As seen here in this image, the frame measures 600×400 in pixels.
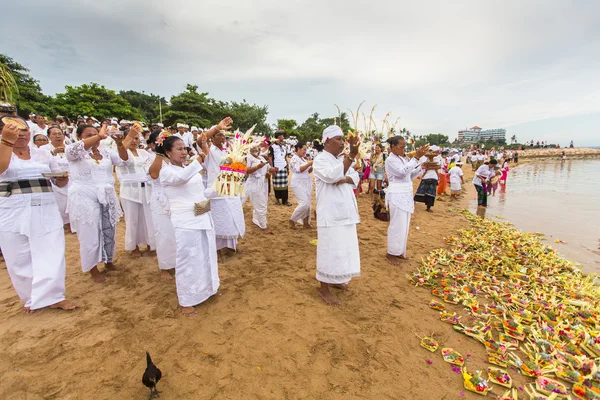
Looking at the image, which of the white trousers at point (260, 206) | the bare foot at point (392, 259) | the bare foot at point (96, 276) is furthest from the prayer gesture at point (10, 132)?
the bare foot at point (392, 259)

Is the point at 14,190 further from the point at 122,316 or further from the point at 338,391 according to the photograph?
the point at 338,391

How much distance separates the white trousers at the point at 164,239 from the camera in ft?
13.5

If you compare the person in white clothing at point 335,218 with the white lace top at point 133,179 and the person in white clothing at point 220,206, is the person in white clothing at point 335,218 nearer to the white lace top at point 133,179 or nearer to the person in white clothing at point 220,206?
the person in white clothing at point 220,206

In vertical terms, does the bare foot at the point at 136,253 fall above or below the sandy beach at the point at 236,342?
above

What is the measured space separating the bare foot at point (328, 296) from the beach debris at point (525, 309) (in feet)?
4.22

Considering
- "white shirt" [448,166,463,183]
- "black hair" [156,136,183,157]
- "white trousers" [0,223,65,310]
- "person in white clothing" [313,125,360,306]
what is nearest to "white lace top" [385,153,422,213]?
"person in white clothing" [313,125,360,306]

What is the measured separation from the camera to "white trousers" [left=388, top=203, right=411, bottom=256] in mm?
4969

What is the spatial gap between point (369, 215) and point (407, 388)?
639 cm

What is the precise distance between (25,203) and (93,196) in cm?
95

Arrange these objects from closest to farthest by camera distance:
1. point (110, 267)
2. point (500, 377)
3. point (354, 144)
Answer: point (500, 377)
point (354, 144)
point (110, 267)

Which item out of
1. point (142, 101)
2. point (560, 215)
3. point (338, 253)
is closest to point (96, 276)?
point (338, 253)

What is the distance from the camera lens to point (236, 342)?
9.62 ft

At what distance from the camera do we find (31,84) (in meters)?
23.1

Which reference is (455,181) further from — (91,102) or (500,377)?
(91,102)
